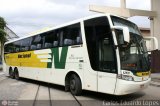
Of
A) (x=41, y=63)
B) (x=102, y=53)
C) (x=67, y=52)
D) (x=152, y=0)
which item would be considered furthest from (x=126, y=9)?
(x=102, y=53)

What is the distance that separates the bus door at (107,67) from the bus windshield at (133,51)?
32 centimetres

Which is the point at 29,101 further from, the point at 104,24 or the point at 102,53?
the point at 104,24

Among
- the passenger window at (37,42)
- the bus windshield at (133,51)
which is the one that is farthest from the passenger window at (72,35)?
the passenger window at (37,42)

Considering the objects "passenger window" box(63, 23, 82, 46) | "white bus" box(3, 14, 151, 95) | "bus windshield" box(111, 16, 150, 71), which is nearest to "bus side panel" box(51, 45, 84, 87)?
"white bus" box(3, 14, 151, 95)

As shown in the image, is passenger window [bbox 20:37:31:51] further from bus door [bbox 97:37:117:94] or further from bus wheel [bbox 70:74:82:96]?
bus door [bbox 97:37:117:94]

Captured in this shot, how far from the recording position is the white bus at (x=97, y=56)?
10156mm

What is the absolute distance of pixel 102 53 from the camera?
1075 centimetres

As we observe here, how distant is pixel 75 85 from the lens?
40.3ft

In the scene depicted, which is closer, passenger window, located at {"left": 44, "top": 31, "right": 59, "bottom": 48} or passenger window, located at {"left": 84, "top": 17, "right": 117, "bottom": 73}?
passenger window, located at {"left": 84, "top": 17, "right": 117, "bottom": 73}

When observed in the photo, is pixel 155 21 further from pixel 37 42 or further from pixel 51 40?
pixel 51 40

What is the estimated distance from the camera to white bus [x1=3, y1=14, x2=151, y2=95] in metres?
10.2

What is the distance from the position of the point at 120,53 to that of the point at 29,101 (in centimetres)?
381

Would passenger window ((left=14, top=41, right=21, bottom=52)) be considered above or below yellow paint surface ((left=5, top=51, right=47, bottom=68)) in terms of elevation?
above

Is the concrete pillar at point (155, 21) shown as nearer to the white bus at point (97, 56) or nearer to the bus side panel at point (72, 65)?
the white bus at point (97, 56)
